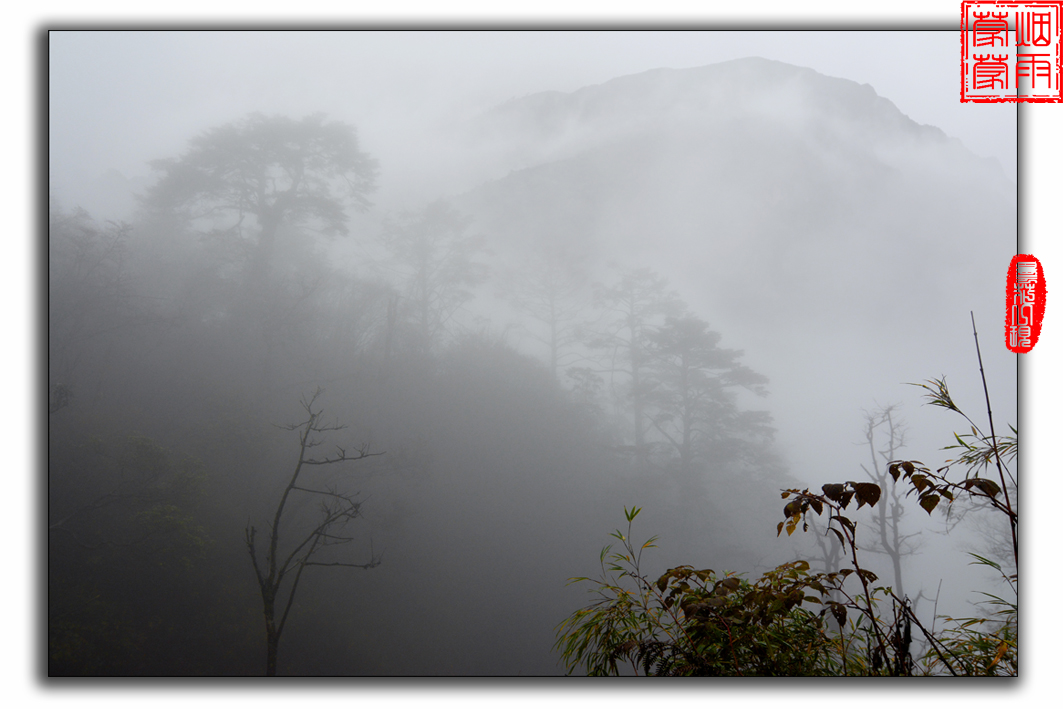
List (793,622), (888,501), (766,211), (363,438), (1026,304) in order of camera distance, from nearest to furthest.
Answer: (793,622), (1026,304), (363,438), (888,501), (766,211)

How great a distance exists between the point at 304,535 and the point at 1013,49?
4.09 m

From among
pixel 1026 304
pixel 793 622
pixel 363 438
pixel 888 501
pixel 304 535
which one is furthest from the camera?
pixel 888 501

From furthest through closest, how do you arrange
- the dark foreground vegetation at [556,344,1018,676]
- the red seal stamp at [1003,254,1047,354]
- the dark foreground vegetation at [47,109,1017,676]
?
the dark foreground vegetation at [47,109,1017,676]
the red seal stamp at [1003,254,1047,354]
the dark foreground vegetation at [556,344,1018,676]

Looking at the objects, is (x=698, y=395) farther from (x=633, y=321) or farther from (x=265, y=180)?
(x=265, y=180)

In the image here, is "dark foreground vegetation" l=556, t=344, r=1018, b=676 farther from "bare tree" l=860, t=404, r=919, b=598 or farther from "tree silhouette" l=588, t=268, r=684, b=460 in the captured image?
"tree silhouette" l=588, t=268, r=684, b=460

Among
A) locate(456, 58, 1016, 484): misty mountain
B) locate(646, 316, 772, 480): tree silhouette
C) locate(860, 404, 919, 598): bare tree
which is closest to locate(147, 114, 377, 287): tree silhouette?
locate(456, 58, 1016, 484): misty mountain

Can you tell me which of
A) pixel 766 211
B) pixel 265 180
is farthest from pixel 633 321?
pixel 265 180

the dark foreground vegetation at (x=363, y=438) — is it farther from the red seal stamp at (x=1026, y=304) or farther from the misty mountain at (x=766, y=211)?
the red seal stamp at (x=1026, y=304)

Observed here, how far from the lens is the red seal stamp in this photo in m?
2.28

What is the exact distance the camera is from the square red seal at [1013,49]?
7.57 feet

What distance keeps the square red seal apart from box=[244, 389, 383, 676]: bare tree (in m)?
3.57

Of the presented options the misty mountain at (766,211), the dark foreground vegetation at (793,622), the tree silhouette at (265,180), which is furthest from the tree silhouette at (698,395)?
the tree silhouette at (265,180)

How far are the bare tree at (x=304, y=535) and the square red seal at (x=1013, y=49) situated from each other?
11.7 ft

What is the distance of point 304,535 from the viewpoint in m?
2.65
